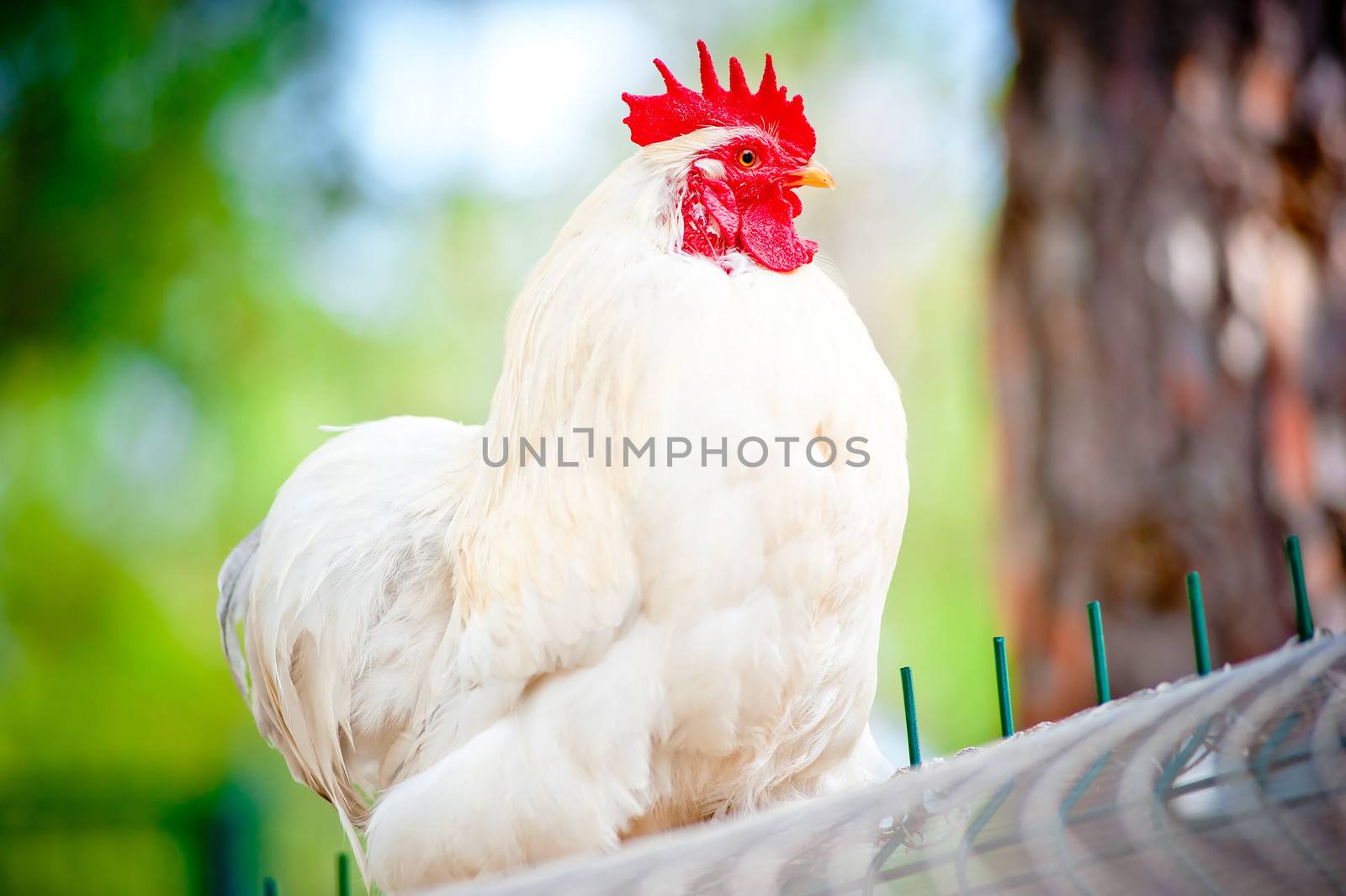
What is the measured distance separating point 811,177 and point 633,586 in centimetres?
77

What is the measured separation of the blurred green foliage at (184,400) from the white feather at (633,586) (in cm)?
296

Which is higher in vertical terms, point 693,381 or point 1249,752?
point 693,381

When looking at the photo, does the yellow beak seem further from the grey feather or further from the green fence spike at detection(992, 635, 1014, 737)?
the grey feather

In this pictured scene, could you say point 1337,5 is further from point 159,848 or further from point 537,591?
point 159,848

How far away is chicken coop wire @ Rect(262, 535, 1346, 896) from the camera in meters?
0.77

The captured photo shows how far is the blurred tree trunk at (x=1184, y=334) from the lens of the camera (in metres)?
2.38

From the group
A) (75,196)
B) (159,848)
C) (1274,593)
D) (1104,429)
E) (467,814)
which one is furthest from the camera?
(75,196)

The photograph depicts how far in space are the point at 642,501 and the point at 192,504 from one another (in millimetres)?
3647

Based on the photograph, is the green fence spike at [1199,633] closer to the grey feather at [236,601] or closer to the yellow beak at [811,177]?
the yellow beak at [811,177]

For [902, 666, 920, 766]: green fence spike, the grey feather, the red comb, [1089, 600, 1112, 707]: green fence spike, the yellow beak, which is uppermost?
the red comb

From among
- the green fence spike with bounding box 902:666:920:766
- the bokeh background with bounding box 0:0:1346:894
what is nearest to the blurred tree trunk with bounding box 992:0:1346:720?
the bokeh background with bounding box 0:0:1346:894

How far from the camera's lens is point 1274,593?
233 centimetres

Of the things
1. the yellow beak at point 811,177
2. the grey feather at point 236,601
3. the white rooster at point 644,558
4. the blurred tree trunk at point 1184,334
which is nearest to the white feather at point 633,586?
the white rooster at point 644,558

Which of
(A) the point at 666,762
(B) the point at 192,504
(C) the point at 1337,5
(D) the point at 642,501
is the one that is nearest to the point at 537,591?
(D) the point at 642,501
